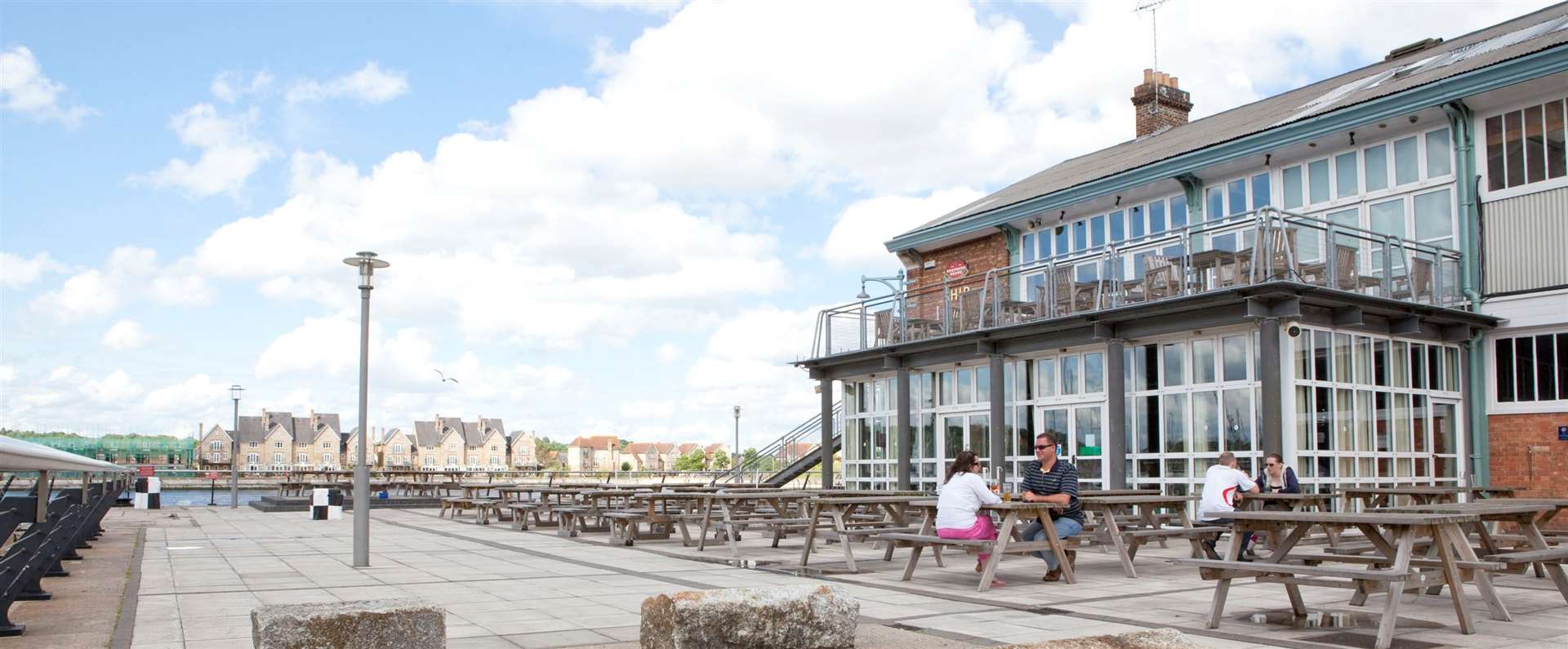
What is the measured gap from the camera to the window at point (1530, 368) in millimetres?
15906

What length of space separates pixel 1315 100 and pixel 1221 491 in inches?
482

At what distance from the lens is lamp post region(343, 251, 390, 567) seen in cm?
1173

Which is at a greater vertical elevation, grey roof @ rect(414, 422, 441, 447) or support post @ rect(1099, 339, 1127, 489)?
support post @ rect(1099, 339, 1127, 489)

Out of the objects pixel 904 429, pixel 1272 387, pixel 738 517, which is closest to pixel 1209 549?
pixel 1272 387

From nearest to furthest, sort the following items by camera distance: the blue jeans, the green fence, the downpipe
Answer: the blue jeans < the downpipe < the green fence

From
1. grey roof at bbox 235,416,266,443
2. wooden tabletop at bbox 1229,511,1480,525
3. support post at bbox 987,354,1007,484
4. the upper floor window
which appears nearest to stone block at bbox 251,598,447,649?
wooden tabletop at bbox 1229,511,1480,525

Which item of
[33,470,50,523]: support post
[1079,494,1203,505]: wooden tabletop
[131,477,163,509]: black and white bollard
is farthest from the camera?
[131,477,163,509]: black and white bollard

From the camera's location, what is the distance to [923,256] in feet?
88.3

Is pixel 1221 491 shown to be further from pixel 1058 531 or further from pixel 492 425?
pixel 492 425

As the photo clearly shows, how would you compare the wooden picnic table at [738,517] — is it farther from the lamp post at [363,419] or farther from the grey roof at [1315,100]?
the grey roof at [1315,100]

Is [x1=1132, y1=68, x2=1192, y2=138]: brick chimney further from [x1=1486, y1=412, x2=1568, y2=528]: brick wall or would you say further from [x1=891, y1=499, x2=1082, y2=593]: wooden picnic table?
[x1=891, y1=499, x2=1082, y2=593]: wooden picnic table

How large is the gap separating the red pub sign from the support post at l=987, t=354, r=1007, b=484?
627 cm

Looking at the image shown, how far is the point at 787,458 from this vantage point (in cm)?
2928

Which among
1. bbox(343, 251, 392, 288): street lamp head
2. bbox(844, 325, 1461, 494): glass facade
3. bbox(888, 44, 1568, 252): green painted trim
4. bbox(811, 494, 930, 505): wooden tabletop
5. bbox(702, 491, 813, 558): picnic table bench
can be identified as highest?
bbox(888, 44, 1568, 252): green painted trim
